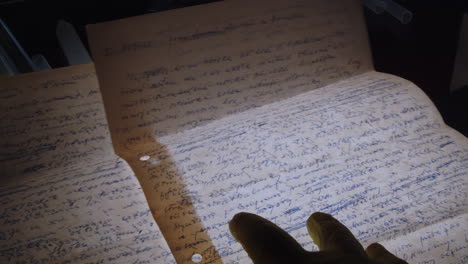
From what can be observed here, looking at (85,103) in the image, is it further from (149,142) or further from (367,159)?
(367,159)

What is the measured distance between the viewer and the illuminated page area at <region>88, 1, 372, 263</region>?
1.73ft

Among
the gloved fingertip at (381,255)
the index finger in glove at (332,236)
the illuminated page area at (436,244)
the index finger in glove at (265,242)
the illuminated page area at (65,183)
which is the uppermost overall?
the illuminated page area at (65,183)

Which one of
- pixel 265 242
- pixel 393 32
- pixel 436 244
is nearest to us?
pixel 265 242

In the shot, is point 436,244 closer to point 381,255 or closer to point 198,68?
point 381,255

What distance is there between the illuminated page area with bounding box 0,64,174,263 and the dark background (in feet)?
0.45

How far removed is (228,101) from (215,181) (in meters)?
0.15

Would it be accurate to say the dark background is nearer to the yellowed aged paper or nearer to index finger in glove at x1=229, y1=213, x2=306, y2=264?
the yellowed aged paper

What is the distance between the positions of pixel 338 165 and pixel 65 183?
0.41 metres

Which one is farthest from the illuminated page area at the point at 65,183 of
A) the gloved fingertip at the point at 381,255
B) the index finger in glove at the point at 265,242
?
the gloved fingertip at the point at 381,255

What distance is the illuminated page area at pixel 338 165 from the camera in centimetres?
51

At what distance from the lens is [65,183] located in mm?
511

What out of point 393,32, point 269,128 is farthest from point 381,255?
point 393,32

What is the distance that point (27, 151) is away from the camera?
0.52 metres

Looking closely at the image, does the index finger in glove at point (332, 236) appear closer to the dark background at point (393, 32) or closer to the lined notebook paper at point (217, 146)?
the lined notebook paper at point (217, 146)
